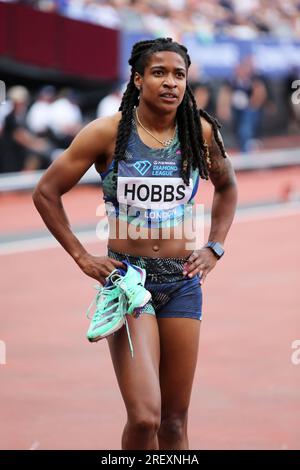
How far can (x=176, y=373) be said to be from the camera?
5848 mm

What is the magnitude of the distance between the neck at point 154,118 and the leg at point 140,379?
3.19ft

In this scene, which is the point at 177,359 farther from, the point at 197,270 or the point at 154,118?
the point at 154,118

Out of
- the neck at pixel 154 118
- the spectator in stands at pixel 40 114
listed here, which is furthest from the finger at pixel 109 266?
the spectator in stands at pixel 40 114

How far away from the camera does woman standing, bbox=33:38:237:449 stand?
→ 5.73 meters

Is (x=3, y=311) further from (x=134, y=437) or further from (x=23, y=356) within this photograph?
(x=134, y=437)

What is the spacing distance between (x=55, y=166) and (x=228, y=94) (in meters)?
19.1

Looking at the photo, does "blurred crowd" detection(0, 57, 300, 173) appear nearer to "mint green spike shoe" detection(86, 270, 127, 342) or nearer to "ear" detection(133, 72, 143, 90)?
"ear" detection(133, 72, 143, 90)

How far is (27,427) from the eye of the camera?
7.54 meters

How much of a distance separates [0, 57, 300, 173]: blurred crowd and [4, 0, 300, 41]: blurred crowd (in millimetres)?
1138

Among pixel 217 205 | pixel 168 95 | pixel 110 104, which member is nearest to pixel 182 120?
pixel 168 95

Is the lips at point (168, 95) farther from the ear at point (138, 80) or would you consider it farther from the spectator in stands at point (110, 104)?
the spectator in stands at point (110, 104)

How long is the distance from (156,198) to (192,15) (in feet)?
63.5

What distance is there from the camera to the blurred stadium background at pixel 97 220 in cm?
796

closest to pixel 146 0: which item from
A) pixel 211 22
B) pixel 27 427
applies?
pixel 211 22
